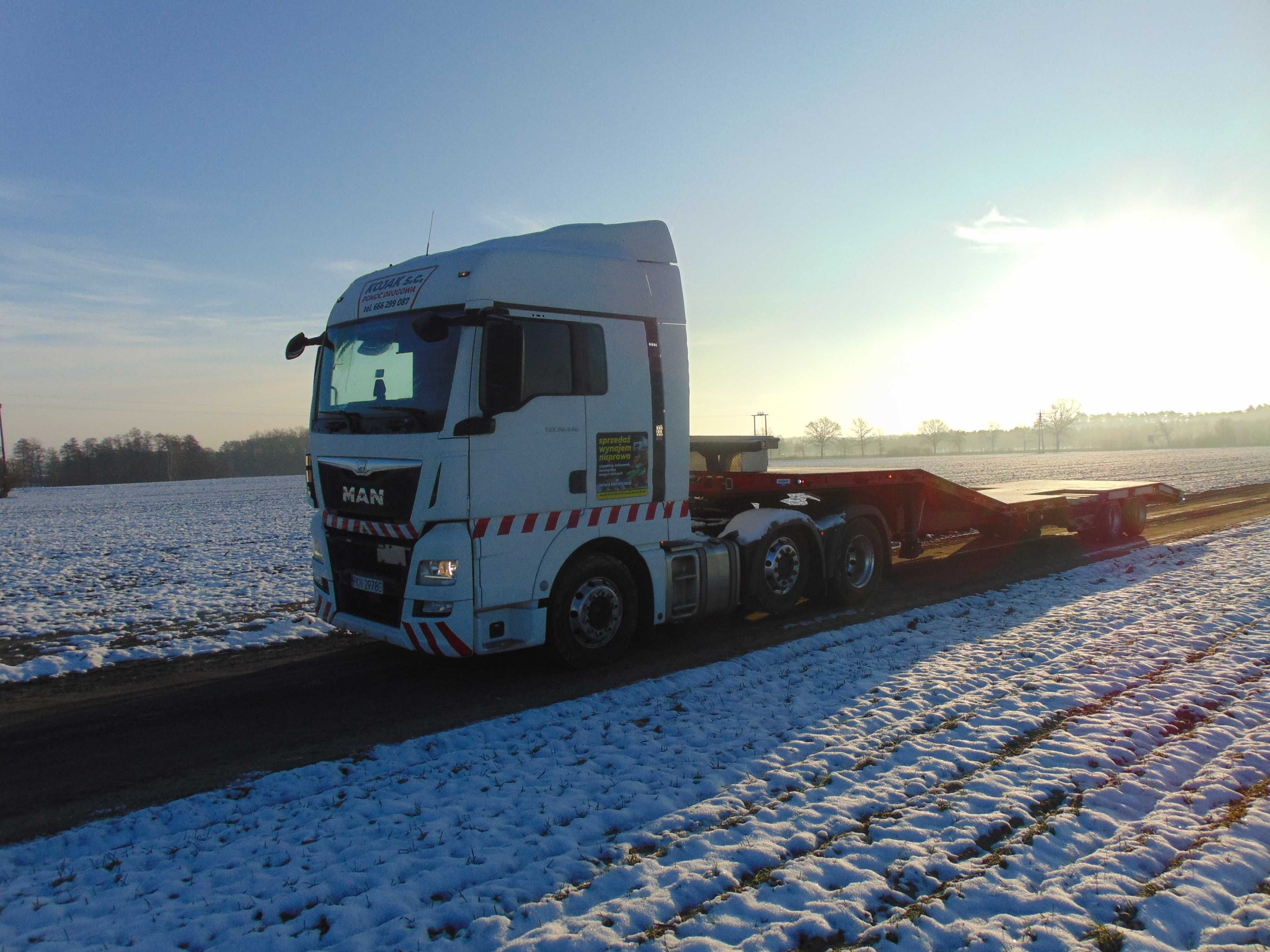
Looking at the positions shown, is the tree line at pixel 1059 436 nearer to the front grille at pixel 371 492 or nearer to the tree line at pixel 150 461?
the tree line at pixel 150 461

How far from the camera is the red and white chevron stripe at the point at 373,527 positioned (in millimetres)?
6055

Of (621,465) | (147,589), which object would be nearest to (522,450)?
(621,465)

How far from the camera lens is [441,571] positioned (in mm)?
5957

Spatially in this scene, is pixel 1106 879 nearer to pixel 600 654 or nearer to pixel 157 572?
A: pixel 600 654

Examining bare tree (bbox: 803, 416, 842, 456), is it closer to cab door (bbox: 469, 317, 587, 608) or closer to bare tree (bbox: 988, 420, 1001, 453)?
bare tree (bbox: 988, 420, 1001, 453)

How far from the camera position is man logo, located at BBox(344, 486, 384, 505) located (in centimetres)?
622

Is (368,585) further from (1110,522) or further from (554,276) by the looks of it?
(1110,522)

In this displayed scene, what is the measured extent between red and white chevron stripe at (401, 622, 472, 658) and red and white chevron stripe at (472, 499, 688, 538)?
30.9 inches

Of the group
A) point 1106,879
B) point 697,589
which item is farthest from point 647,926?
point 697,589

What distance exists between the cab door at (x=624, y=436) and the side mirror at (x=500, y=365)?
3.11 feet

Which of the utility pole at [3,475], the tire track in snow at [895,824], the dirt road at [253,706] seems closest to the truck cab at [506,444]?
the dirt road at [253,706]

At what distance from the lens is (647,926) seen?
3.12 meters

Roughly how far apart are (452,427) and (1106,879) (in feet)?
16.1

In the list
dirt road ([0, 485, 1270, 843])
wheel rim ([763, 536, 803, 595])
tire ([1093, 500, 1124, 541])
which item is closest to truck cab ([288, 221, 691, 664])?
dirt road ([0, 485, 1270, 843])
